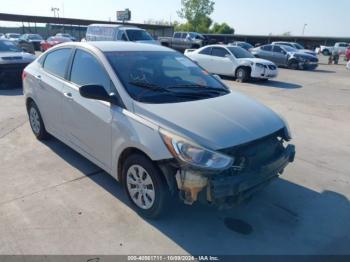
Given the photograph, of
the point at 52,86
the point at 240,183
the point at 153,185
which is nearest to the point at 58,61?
the point at 52,86

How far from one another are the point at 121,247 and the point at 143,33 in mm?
16928

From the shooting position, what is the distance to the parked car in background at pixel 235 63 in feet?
43.7

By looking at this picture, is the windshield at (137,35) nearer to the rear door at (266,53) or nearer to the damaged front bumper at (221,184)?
the rear door at (266,53)

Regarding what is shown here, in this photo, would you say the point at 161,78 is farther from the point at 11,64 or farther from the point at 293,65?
the point at 293,65

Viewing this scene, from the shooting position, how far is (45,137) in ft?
17.6

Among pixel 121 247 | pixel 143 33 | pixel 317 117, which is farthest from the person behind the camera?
pixel 143 33

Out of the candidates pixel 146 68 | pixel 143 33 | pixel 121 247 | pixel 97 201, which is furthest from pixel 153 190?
pixel 143 33

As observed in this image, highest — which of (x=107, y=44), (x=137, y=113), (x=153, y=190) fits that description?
(x=107, y=44)

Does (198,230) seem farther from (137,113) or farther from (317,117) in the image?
(317,117)

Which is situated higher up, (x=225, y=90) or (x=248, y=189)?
(x=225, y=90)

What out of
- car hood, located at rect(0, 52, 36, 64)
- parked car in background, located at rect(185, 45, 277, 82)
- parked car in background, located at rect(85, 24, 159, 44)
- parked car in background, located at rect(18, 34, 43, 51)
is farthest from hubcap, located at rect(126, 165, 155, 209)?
parked car in background, located at rect(18, 34, 43, 51)

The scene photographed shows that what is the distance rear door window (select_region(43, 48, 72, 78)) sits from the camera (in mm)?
4354

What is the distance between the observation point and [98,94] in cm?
334

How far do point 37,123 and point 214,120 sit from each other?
3.53 metres
